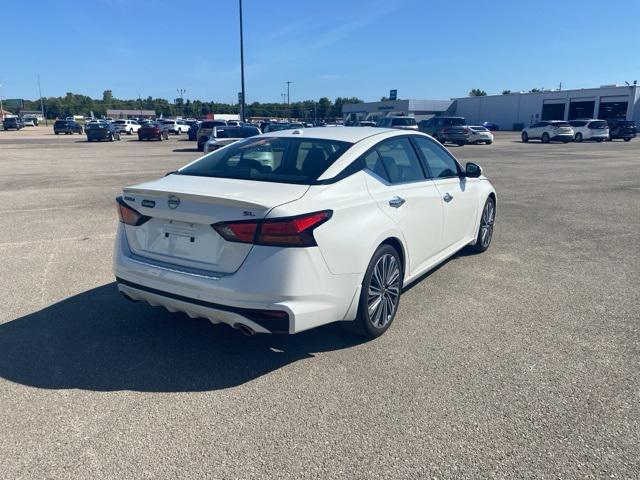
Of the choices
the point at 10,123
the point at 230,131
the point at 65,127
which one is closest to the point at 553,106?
the point at 65,127

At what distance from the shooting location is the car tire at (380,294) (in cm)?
386

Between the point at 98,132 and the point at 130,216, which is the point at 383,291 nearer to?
the point at 130,216

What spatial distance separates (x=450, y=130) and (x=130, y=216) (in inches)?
1312

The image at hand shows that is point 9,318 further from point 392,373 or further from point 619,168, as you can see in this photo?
point 619,168

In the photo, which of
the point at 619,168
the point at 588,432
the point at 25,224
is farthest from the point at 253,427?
the point at 619,168

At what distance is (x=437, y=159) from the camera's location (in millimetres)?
5328

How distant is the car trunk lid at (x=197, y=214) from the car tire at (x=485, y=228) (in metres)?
3.54

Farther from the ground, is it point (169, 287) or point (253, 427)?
point (169, 287)

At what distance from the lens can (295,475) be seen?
2.57 m

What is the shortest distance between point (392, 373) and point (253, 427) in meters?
1.09

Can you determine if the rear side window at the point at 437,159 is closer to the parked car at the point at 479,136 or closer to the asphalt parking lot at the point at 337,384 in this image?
the asphalt parking lot at the point at 337,384

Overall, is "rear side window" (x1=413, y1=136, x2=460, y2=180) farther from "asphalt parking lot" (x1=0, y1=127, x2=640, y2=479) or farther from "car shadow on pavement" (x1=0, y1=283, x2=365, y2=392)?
"car shadow on pavement" (x1=0, y1=283, x2=365, y2=392)

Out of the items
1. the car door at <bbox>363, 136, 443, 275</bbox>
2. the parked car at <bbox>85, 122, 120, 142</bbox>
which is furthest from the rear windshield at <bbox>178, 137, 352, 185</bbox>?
the parked car at <bbox>85, 122, 120, 142</bbox>

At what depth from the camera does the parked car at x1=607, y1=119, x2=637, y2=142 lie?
133ft
